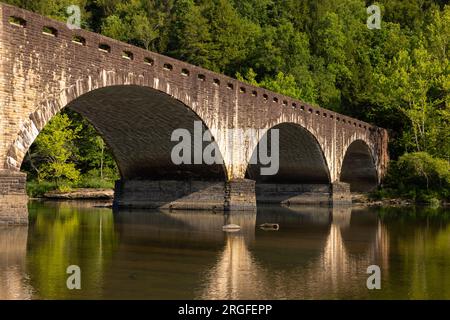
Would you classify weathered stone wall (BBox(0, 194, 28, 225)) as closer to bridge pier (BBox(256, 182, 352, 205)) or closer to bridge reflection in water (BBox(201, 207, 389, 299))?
bridge reflection in water (BBox(201, 207, 389, 299))

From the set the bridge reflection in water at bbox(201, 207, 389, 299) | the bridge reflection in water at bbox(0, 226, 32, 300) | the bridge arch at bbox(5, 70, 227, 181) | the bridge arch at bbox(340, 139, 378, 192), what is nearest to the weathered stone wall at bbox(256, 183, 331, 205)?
the bridge arch at bbox(340, 139, 378, 192)

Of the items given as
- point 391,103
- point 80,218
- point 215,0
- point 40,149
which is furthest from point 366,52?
point 80,218

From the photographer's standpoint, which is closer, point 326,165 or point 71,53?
point 71,53

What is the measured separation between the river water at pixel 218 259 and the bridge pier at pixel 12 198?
466 millimetres

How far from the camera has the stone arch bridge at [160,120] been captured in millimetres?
30547

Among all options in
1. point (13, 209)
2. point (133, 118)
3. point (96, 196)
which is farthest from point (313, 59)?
point (13, 209)

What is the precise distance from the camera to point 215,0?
120 metres

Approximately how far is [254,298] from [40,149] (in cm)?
5788

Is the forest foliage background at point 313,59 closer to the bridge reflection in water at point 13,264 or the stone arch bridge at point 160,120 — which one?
the stone arch bridge at point 160,120

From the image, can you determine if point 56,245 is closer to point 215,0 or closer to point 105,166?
point 105,166

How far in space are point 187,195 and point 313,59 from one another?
65.0 metres

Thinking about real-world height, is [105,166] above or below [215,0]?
below

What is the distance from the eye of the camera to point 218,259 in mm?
24828

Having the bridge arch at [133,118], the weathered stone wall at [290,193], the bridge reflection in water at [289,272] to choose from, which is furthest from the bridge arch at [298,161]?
the bridge reflection in water at [289,272]
